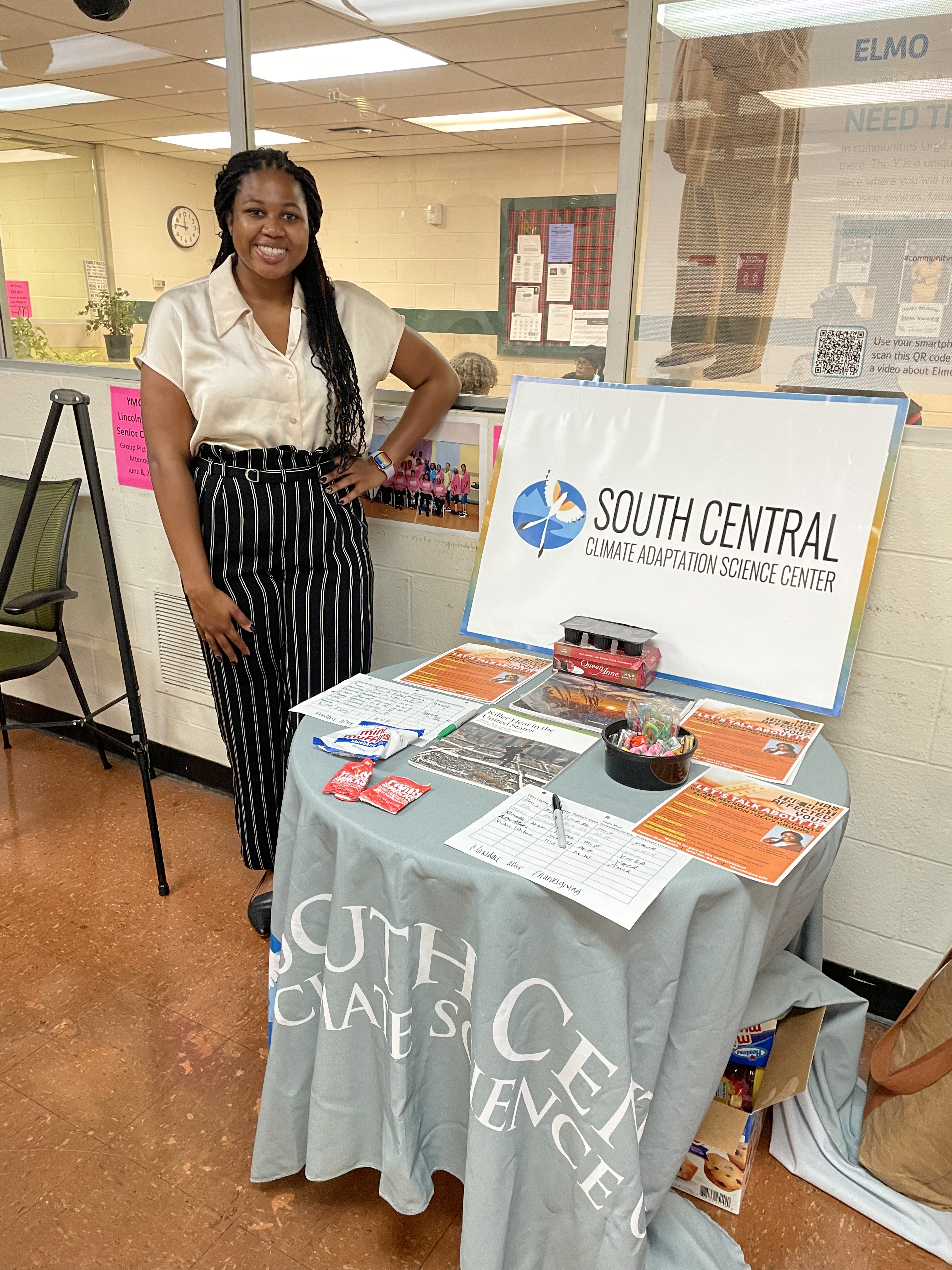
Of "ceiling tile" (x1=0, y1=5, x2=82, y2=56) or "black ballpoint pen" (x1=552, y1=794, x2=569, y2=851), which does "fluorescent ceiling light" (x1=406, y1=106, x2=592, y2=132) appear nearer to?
"ceiling tile" (x1=0, y1=5, x2=82, y2=56)

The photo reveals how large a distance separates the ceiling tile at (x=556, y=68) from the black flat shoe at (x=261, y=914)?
6.79ft

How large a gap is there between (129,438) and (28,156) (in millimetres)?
1570

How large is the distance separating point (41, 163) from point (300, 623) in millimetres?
2686

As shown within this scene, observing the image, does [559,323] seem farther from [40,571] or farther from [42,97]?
[42,97]

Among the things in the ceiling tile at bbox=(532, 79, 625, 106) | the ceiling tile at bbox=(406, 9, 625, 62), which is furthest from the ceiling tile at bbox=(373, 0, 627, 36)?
the ceiling tile at bbox=(532, 79, 625, 106)

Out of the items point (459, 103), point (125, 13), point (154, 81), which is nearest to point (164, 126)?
point (154, 81)

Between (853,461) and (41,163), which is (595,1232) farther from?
(41,163)

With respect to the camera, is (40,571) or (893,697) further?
(40,571)

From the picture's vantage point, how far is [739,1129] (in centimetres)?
149

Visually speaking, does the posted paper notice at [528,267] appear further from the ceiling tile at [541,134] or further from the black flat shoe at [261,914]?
the black flat shoe at [261,914]

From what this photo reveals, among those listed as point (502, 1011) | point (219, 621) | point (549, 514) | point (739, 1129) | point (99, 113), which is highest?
point (99, 113)

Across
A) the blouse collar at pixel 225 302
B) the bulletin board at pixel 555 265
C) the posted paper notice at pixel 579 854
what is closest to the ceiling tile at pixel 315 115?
the bulletin board at pixel 555 265

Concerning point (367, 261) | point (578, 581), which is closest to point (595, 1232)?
point (578, 581)

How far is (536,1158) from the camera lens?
1253 millimetres
